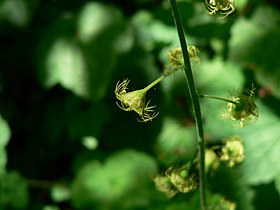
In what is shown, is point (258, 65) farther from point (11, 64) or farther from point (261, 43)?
point (11, 64)

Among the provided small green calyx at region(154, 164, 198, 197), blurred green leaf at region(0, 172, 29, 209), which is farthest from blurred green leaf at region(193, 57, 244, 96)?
small green calyx at region(154, 164, 198, 197)

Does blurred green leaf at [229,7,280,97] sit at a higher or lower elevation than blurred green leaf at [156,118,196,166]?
higher

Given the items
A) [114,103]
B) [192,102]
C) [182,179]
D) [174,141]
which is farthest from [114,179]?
[192,102]

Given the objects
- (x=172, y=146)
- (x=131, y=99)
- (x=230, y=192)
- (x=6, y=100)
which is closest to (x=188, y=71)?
(x=131, y=99)

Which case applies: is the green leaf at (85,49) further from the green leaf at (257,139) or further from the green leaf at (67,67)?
the green leaf at (257,139)

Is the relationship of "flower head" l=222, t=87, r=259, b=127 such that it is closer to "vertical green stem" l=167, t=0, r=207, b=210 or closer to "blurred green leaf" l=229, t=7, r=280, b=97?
"vertical green stem" l=167, t=0, r=207, b=210

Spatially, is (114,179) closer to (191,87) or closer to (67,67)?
(67,67)

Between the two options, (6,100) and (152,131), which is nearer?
(152,131)
